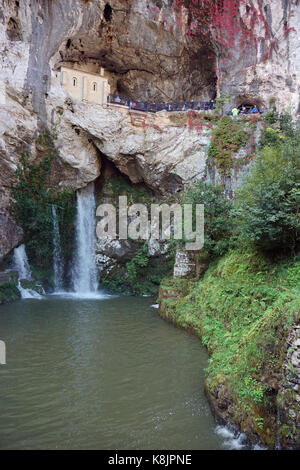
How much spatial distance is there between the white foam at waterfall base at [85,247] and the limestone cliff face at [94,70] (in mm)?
1187

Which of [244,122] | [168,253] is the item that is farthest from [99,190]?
[244,122]

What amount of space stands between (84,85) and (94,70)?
11.9ft

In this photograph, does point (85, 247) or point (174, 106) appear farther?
point (174, 106)

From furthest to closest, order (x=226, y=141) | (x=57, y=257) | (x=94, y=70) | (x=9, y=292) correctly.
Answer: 1. (x=94, y=70)
2. (x=57, y=257)
3. (x=226, y=141)
4. (x=9, y=292)

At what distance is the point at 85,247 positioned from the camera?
1916 cm

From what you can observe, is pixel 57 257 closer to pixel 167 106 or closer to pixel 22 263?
pixel 22 263

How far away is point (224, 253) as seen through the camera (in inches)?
477

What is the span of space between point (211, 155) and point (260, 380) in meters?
12.7

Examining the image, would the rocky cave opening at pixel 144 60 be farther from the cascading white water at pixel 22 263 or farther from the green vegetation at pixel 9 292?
the green vegetation at pixel 9 292

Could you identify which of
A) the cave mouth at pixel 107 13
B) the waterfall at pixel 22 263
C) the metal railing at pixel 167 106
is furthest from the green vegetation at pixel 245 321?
the cave mouth at pixel 107 13

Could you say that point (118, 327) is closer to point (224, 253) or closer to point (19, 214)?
point (224, 253)

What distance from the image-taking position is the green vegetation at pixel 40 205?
17203mm

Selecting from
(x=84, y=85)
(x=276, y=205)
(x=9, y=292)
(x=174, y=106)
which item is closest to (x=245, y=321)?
(x=276, y=205)

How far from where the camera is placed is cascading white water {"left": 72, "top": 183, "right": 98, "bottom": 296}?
18.7 meters
